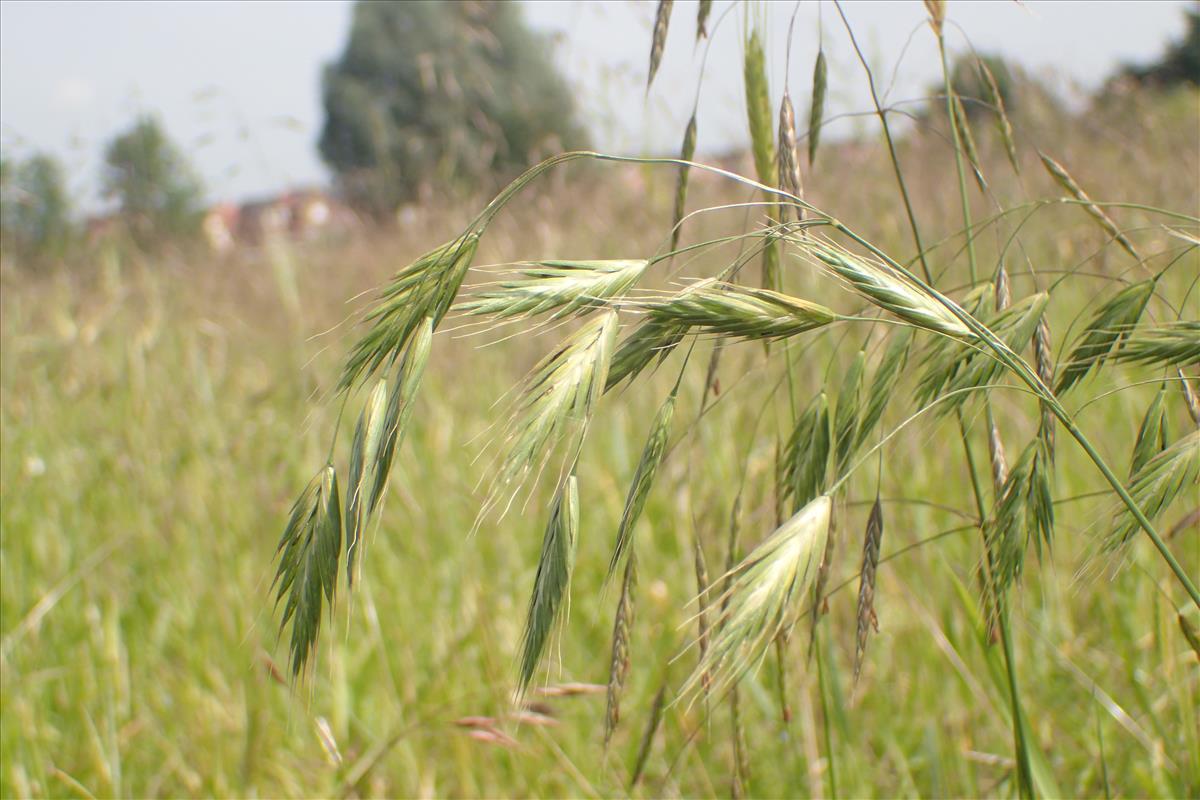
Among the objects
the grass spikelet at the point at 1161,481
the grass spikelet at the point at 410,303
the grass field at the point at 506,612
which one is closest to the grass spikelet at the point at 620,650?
the grass field at the point at 506,612

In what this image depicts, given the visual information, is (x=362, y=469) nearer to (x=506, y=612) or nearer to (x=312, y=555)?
(x=312, y=555)

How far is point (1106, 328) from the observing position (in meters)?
0.75

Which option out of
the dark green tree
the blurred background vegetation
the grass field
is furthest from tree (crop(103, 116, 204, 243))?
the dark green tree

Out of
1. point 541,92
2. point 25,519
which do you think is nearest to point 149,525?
point 25,519

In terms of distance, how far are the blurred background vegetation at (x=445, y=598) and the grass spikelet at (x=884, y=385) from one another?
0.06m

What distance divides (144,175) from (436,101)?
2.33 metres

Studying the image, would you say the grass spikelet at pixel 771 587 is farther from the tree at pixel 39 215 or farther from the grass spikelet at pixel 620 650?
the tree at pixel 39 215

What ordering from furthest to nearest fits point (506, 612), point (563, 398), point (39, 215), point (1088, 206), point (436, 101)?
point (436, 101) → point (39, 215) → point (506, 612) → point (1088, 206) → point (563, 398)

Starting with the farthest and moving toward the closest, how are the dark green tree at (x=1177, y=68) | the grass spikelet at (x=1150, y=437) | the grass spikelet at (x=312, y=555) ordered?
the dark green tree at (x=1177, y=68), the grass spikelet at (x=1150, y=437), the grass spikelet at (x=312, y=555)

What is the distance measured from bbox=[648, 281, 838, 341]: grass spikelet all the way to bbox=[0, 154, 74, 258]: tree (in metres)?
2.83

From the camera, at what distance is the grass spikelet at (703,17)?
855mm

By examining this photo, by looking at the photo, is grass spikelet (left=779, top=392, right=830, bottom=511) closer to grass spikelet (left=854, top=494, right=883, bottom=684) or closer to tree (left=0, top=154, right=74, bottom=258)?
grass spikelet (left=854, top=494, right=883, bottom=684)

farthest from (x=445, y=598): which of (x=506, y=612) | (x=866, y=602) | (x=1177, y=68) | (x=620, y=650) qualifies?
(x=1177, y=68)

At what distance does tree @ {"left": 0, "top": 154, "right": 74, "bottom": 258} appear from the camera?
3127mm
